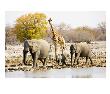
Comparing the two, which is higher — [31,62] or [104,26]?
Answer: [104,26]

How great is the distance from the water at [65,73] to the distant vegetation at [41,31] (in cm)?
21

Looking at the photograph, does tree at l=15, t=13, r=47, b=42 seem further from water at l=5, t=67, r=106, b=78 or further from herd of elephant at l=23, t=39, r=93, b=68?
water at l=5, t=67, r=106, b=78

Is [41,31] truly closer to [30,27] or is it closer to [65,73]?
[30,27]

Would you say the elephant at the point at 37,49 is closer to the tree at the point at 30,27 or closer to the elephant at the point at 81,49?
the tree at the point at 30,27

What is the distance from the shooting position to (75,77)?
319 centimetres

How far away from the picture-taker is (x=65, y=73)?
3211 millimetres

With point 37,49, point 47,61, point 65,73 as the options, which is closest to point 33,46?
point 37,49

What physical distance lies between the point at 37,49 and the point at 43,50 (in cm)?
4

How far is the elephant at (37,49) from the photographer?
10.5 ft

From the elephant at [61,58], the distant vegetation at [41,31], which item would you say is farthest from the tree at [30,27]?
the elephant at [61,58]
